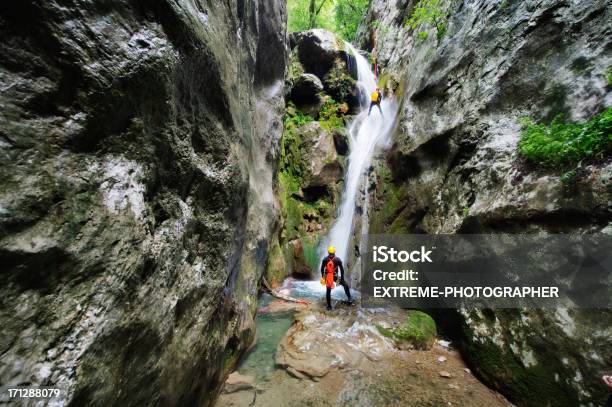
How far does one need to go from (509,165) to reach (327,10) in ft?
104

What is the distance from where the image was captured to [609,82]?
172 inches

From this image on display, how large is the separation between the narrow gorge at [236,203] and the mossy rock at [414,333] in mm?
38

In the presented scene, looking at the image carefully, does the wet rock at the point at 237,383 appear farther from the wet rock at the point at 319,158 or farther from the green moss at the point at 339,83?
the green moss at the point at 339,83

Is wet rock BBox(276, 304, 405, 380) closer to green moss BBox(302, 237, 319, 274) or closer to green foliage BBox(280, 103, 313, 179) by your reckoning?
green moss BBox(302, 237, 319, 274)

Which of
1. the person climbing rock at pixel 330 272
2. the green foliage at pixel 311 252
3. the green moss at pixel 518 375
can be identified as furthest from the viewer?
the green foliage at pixel 311 252

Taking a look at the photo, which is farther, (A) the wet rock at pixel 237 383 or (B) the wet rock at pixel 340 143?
(B) the wet rock at pixel 340 143

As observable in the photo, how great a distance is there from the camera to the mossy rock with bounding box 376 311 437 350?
573cm

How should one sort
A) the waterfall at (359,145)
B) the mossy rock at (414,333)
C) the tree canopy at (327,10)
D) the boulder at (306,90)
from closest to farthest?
the mossy rock at (414,333) → the waterfall at (359,145) → the boulder at (306,90) → the tree canopy at (327,10)

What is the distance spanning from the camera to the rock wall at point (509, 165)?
3738mm

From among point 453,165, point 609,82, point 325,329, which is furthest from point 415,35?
point 325,329

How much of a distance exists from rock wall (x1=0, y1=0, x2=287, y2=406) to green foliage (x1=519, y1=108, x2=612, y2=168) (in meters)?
5.32

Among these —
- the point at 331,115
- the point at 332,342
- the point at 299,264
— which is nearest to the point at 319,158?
the point at 331,115

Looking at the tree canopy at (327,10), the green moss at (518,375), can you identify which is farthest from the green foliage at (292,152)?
the tree canopy at (327,10)

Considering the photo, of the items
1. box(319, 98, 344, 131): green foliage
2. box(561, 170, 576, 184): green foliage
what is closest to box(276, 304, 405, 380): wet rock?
box(561, 170, 576, 184): green foliage
